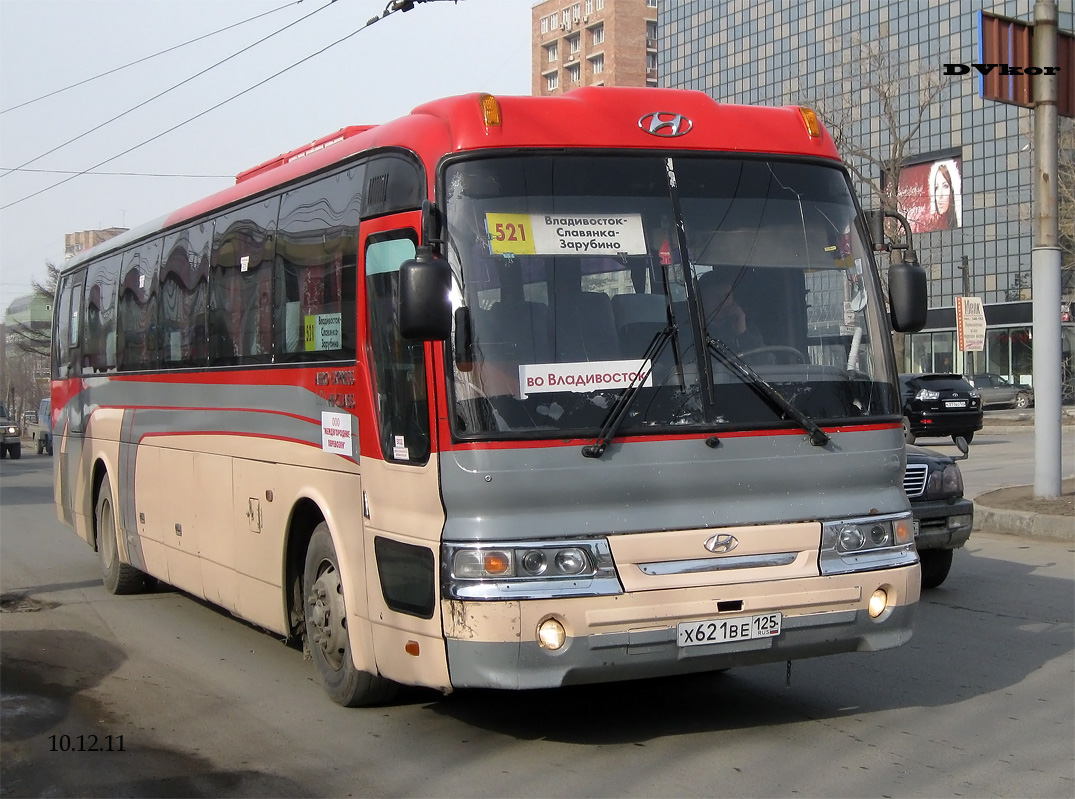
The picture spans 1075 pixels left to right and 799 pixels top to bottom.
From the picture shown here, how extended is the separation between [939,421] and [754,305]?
2525cm

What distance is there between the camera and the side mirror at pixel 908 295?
6.56 m

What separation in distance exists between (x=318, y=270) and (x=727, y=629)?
316 centimetres

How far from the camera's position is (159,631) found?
9.59 m

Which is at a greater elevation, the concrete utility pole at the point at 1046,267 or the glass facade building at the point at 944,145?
the glass facade building at the point at 944,145

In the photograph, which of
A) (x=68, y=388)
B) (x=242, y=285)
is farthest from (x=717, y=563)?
(x=68, y=388)

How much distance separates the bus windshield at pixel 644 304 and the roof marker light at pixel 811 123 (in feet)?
1.39

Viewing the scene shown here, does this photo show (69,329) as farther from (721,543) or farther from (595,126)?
(721,543)

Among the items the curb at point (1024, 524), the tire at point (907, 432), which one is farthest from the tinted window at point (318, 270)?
the curb at point (1024, 524)

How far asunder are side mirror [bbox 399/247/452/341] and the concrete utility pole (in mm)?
11002

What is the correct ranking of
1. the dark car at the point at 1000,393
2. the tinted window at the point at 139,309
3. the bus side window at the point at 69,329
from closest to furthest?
the tinted window at the point at 139,309 < the bus side window at the point at 69,329 < the dark car at the point at 1000,393

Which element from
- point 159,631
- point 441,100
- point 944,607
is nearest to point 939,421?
point 944,607

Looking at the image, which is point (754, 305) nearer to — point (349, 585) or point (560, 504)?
point (560, 504)

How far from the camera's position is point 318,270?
724 centimetres

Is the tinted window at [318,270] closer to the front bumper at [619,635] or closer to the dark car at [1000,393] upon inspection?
the front bumper at [619,635]
